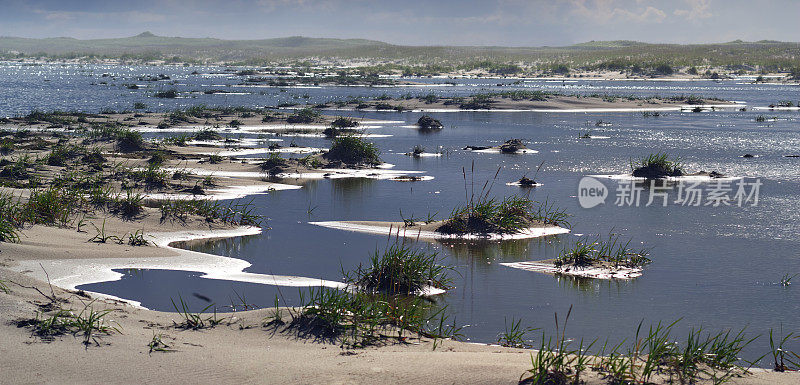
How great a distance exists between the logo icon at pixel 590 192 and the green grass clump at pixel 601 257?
4436 mm

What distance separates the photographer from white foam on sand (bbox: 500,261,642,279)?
1199 centimetres

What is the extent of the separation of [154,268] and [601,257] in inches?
288

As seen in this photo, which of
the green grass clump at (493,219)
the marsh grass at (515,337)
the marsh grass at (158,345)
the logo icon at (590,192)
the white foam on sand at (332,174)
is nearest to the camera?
the marsh grass at (158,345)

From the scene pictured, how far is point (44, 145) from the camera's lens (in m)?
23.9

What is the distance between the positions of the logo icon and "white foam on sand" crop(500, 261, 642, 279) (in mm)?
5306

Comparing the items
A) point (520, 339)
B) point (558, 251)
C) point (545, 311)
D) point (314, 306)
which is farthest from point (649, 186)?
point (314, 306)

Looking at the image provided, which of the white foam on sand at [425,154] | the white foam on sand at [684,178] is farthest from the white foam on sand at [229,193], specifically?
the white foam on sand at [684,178]

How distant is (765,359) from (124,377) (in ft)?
22.5

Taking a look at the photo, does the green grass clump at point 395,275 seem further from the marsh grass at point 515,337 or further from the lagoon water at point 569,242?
the marsh grass at point 515,337

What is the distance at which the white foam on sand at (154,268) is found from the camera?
10.3 meters

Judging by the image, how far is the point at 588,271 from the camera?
12156mm

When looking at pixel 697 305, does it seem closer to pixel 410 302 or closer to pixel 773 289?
pixel 773 289

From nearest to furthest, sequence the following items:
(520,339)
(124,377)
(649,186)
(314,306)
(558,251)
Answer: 1. (124,377)
2. (314,306)
3. (520,339)
4. (558,251)
5. (649,186)

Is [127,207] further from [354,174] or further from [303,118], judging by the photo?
[303,118]
